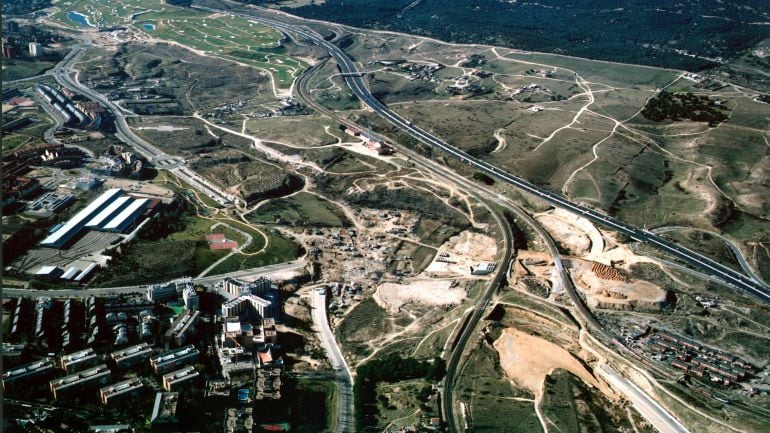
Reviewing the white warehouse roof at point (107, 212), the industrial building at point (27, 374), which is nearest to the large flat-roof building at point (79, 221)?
the white warehouse roof at point (107, 212)

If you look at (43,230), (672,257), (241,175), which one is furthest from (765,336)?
(43,230)

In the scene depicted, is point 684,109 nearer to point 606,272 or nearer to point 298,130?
point 606,272

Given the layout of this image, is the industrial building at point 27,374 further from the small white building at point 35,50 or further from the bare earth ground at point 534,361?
the small white building at point 35,50

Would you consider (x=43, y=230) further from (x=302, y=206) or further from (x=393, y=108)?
(x=393, y=108)

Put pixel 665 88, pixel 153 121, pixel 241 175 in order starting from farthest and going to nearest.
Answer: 1. pixel 665 88
2. pixel 153 121
3. pixel 241 175

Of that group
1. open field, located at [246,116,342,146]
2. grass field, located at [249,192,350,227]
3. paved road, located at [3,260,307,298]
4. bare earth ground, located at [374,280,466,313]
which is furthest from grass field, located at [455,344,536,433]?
open field, located at [246,116,342,146]
